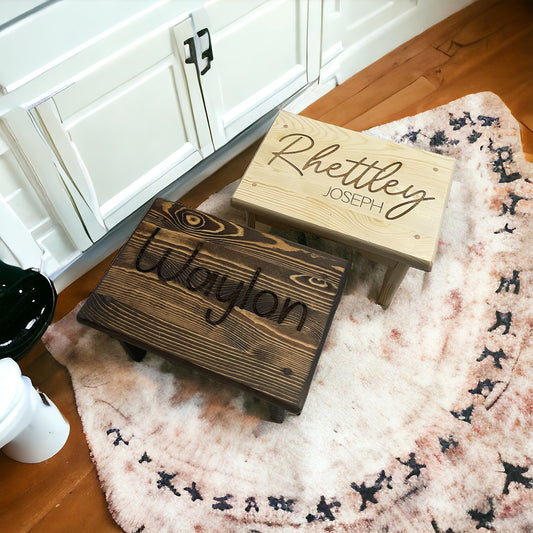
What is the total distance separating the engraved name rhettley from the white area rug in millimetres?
327

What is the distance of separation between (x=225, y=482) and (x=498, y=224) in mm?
1236

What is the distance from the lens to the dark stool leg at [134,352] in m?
1.39

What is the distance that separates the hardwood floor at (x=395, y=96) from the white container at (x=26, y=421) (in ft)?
0.15

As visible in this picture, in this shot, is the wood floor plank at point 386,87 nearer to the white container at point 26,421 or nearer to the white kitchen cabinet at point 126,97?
the white kitchen cabinet at point 126,97

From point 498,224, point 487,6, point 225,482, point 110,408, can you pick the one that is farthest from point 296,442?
point 487,6

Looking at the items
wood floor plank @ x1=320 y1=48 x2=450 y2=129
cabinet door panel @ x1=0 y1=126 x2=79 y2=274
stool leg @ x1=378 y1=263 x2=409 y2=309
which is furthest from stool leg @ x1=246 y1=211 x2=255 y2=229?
wood floor plank @ x1=320 y1=48 x2=450 y2=129

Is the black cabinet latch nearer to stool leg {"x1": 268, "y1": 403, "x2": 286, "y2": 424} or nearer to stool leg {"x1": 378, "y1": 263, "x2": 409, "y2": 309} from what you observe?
stool leg {"x1": 378, "y1": 263, "x2": 409, "y2": 309}

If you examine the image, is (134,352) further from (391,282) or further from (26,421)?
(391,282)

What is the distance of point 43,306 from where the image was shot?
1355mm

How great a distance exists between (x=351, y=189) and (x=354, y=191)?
0.01 metres

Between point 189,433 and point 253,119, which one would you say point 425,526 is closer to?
point 189,433

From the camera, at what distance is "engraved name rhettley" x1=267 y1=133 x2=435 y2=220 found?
135 cm

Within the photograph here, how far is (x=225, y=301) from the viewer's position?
1.25 metres

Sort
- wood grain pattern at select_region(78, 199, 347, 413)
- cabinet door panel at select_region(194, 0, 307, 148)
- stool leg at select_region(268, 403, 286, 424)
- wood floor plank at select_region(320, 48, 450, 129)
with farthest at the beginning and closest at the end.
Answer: wood floor plank at select_region(320, 48, 450, 129)
cabinet door panel at select_region(194, 0, 307, 148)
stool leg at select_region(268, 403, 286, 424)
wood grain pattern at select_region(78, 199, 347, 413)
